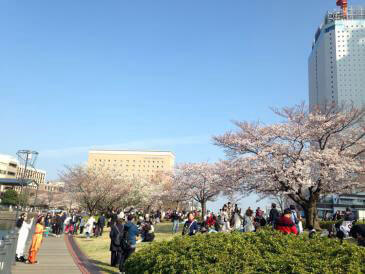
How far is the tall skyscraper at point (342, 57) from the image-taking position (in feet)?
398

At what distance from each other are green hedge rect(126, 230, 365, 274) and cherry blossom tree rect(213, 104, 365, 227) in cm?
1547

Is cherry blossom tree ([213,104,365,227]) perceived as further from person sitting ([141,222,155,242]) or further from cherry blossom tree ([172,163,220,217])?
cherry blossom tree ([172,163,220,217])

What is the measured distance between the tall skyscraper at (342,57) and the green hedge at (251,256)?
121 m

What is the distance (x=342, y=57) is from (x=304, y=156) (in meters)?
121

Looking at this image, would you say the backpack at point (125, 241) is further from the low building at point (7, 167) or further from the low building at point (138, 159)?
the low building at point (138, 159)

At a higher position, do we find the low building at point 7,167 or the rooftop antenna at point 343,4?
the rooftop antenna at point 343,4

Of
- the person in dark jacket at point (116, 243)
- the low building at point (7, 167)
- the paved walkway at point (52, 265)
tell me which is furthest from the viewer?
the low building at point (7, 167)

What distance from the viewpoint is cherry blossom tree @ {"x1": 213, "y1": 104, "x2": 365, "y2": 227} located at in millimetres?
21031

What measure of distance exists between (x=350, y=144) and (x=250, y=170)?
22.9ft

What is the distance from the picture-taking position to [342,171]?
20344 mm

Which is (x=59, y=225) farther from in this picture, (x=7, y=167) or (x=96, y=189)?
(x=7, y=167)

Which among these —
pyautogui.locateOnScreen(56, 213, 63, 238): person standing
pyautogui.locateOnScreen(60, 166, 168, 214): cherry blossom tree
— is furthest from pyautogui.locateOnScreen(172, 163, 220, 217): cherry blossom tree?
pyautogui.locateOnScreen(56, 213, 63, 238): person standing

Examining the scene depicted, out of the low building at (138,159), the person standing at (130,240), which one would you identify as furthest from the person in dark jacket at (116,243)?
the low building at (138,159)

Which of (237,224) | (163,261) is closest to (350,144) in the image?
(237,224)
